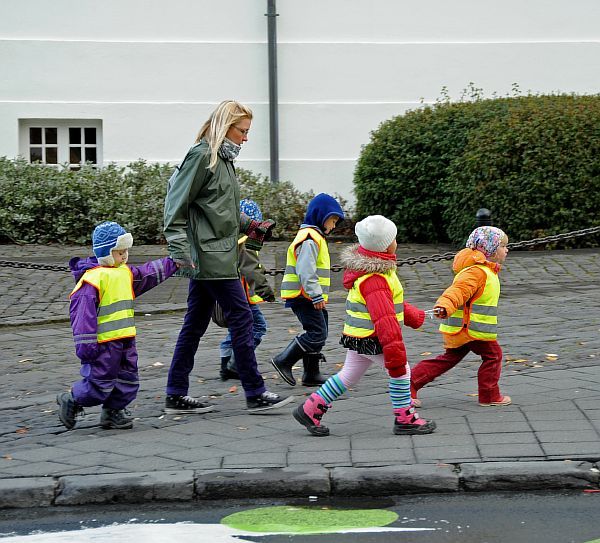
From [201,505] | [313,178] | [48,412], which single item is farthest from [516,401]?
[313,178]

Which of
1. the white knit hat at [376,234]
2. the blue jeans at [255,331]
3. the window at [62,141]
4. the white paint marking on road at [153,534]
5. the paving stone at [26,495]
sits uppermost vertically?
the window at [62,141]

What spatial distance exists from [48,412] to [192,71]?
11270 millimetres

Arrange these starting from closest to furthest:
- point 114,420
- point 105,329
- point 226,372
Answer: point 105,329 → point 114,420 → point 226,372

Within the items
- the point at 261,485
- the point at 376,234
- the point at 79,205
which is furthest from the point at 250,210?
the point at 79,205

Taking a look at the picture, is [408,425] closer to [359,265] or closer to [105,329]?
[359,265]

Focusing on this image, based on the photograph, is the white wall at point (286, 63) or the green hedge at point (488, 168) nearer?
the green hedge at point (488, 168)

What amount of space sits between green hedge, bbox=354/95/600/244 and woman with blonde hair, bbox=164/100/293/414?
8.01 m

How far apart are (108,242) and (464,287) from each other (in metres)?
2.14

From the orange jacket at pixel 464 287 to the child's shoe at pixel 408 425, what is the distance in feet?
2.15

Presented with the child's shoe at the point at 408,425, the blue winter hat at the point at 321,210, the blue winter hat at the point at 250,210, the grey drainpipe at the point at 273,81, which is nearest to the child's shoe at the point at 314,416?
the child's shoe at the point at 408,425

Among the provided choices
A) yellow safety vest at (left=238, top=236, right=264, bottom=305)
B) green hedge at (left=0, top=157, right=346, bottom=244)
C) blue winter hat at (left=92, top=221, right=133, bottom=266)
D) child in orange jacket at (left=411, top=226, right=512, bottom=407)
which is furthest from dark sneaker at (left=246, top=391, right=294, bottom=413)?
green hedge at (left=0, top=157, right=346, bottom=244)

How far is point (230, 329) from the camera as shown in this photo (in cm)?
687

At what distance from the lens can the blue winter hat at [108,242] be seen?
6.51m

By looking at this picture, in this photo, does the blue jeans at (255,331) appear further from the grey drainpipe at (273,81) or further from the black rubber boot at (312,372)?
the grey drainpipe at (273,81)
